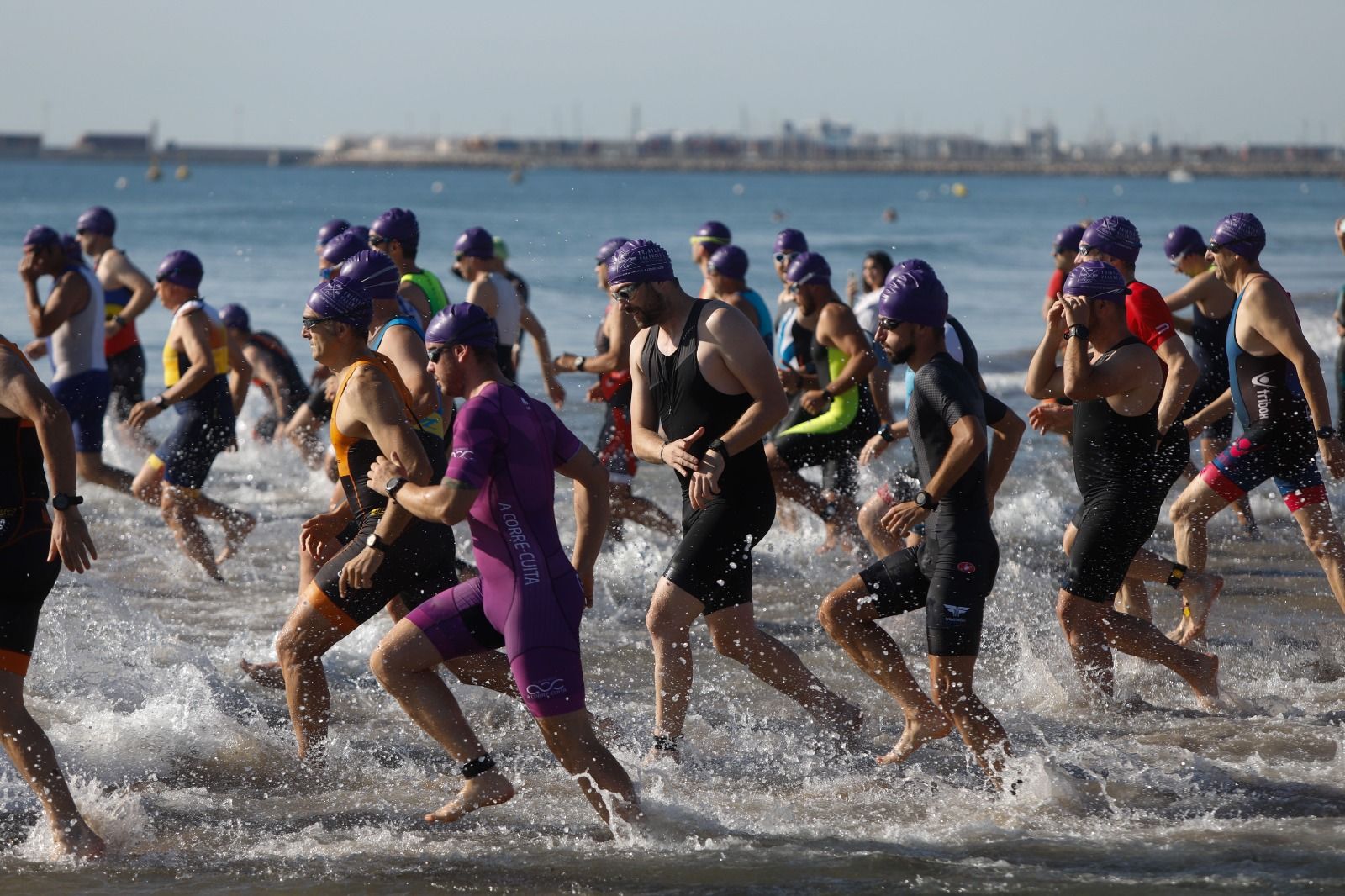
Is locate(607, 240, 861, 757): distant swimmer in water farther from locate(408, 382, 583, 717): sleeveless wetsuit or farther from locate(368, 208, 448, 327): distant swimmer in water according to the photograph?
locate(368, 208, 448, 327): distant swimmer in water

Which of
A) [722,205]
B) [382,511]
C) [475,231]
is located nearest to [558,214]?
[722,205]

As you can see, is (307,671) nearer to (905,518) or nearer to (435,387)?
(435,387)

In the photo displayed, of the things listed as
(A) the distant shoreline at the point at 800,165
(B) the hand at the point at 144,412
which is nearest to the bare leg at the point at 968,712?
(B) the hand at the point at 144,412

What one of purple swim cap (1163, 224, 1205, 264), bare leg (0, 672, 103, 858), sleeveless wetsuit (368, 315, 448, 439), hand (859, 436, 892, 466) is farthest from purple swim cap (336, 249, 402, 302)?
purple swim cap (1163, 224, 1205, 264)

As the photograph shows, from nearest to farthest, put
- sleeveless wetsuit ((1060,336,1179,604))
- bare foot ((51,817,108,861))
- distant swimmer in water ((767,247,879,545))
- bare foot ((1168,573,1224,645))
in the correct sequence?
bare foot ((51,817,108,861)) → sleeveless wetsuit ((1060,336,1179,604)) → bare foot ((1168,573,1224,645)) → distant swimmer in water ((767,247,879,545))

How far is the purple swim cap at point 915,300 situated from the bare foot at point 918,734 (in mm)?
1425

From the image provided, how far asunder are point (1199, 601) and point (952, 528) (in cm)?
239

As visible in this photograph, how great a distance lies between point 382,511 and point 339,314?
0.71m

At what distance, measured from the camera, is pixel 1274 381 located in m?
6.98

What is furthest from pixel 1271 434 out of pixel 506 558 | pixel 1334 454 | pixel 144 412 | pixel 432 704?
pixel 144 412

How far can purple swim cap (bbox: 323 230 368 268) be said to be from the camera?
6906 mm

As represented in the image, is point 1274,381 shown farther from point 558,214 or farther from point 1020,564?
point 558,214

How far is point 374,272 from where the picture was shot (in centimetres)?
575

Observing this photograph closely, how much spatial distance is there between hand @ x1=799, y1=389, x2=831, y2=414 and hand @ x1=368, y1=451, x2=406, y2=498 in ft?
13.5
